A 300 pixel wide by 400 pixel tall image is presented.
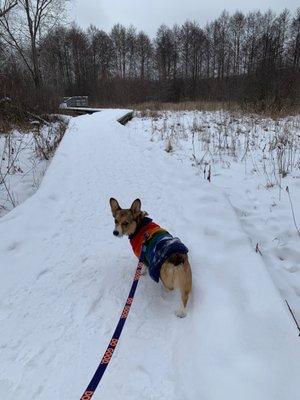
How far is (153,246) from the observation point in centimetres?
303

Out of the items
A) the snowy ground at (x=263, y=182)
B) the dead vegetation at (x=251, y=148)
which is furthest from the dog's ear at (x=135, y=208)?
the dead vegetation at (x=251, y=148)

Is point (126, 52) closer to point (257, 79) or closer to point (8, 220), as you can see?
point (257, 79)

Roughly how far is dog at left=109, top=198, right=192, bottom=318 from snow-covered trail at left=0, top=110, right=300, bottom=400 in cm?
28

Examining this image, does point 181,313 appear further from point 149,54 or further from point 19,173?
point 149,54

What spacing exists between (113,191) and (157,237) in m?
2.95

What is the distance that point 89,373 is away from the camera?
245cm

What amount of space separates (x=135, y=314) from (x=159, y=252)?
1.99 ft

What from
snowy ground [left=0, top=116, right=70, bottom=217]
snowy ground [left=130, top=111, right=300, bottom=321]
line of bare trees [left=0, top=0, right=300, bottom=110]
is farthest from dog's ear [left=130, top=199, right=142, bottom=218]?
line of bare trees [left=0, top=0, right=300, bottom=110]

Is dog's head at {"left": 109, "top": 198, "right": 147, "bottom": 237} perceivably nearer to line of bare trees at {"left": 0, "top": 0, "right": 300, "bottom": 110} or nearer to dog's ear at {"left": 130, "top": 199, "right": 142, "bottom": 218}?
dog's ear at {"left": 130, "top": 199, "right": 142, "bottom": 218}

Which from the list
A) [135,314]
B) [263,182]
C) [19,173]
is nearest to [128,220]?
[135,314]

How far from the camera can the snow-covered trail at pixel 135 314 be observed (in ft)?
7.56

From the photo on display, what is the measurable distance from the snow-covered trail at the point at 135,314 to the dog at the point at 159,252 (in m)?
0.28

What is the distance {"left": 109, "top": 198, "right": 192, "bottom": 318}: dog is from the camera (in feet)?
9.30

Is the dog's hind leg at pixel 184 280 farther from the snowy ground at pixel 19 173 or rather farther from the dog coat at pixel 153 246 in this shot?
the snowy ground at pixel 19 173
